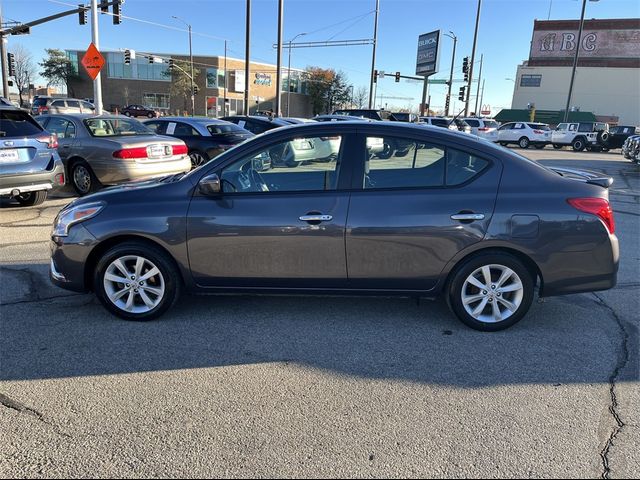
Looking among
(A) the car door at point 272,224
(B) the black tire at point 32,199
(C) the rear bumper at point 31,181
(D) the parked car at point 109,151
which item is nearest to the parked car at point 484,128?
(D) the parked car at point 109,151

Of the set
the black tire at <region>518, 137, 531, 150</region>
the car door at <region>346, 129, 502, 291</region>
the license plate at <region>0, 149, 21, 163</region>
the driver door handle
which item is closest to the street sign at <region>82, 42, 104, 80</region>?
the license plate at <region>0, 149, 21, 163</region>

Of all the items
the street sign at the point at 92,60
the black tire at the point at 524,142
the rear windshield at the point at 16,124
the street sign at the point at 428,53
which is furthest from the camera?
the street sign at the point at 428,53

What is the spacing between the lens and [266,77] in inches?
3241

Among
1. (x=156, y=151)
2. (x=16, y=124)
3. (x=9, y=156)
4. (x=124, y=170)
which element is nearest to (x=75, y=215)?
(x=9, y=156)

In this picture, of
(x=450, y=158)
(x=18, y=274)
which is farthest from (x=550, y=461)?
(x=18, y=274)

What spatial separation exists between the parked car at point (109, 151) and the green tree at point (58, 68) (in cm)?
7795

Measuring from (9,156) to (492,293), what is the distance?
284 inches

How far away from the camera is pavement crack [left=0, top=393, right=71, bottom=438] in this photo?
274 cm

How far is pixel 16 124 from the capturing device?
25.4 ft

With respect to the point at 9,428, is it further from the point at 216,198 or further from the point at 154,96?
the point at 154,96

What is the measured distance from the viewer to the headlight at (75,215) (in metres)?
3.98

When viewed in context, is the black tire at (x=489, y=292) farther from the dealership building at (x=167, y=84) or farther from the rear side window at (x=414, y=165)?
the dealership building at (x=167, y=84)

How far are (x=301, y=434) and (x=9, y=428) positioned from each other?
5.24 ft

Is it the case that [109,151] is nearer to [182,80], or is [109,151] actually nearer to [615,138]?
[615,138]
